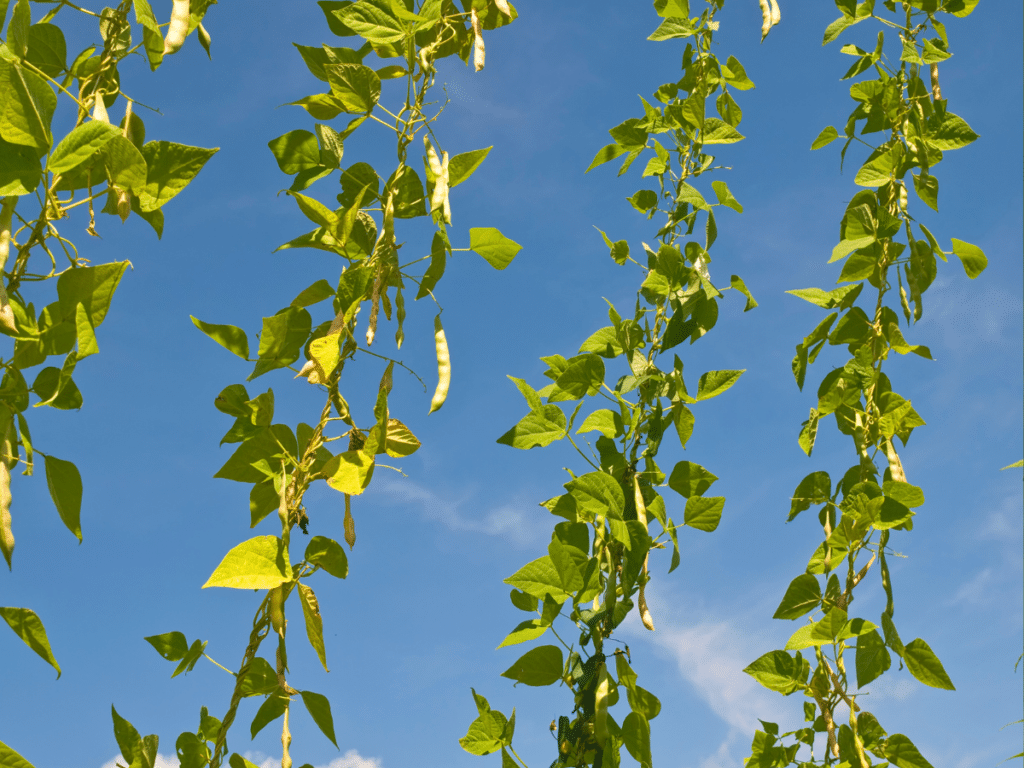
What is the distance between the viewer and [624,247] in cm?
197

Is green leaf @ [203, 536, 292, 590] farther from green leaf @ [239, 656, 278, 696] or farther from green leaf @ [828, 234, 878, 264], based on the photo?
green leaf @ [828, 234, 878, 264]

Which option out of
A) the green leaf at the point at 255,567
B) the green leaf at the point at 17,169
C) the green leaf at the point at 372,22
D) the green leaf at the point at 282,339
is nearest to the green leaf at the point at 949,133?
the green leaf at the point at 372,22

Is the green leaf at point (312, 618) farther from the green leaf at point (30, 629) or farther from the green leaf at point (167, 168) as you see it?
the green leaf at point (167, 168)

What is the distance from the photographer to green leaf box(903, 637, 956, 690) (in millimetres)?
1716

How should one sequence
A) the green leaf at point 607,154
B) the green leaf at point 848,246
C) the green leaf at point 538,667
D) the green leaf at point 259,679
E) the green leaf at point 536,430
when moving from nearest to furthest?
the green leaf at point 259,679
the green leaf at point 538,667
the green leaf at point 536,430
the green leaf at point 848,246
the green leaf at point 607,154

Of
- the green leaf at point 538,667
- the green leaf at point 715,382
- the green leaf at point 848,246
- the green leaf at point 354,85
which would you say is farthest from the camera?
the green leaf at point 848,246

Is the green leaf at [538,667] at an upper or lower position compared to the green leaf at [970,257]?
lower

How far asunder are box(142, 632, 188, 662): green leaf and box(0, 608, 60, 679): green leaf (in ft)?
0.73

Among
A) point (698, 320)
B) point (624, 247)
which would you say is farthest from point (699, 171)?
point (698, 320)

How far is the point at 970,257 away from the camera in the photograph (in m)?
2.13

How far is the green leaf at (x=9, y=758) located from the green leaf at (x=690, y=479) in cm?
125

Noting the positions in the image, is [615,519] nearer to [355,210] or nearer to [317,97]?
[355,210]

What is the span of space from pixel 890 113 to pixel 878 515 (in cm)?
121

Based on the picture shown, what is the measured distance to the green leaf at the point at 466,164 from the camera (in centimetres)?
135
